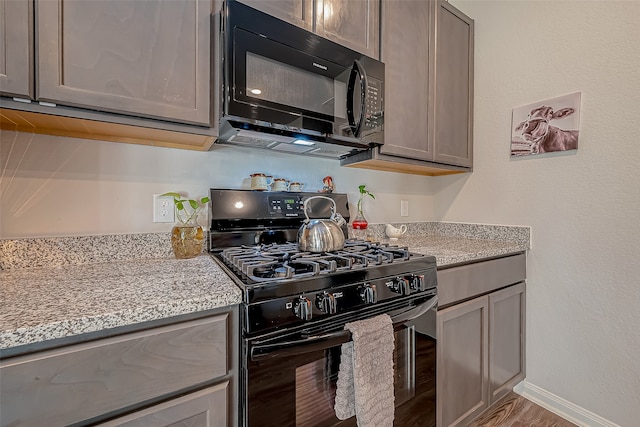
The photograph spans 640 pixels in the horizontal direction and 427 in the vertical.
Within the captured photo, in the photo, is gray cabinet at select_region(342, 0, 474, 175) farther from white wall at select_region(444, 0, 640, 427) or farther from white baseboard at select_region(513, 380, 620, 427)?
white baseboard at select_region(513, 380, 620, 427)

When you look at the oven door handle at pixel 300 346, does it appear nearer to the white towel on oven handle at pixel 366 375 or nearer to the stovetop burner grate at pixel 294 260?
the white towel on oven handle at pixel 366 375

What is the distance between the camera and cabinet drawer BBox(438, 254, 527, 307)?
4.24 feet

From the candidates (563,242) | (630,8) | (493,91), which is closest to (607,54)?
(630,8)

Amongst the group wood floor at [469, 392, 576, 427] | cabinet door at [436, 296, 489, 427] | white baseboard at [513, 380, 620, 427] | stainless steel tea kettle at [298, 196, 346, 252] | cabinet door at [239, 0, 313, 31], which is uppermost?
cabinet door at [239, 0, 313, 31]

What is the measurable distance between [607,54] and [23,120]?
2.48 metres

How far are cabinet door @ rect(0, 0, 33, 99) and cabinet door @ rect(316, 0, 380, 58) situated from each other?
0.98 meters

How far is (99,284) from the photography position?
0.82 metres

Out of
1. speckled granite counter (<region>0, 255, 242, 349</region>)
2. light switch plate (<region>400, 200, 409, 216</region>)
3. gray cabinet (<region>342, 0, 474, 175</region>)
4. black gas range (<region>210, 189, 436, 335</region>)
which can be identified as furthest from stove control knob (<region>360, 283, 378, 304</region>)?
light switch plate (<region>400, 200, 409, 216</region>)

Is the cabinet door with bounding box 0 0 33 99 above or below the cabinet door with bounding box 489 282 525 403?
above

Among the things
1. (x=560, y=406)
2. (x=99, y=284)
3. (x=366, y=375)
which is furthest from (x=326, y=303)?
(x=560, y=406)

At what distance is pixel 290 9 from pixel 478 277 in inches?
59.3

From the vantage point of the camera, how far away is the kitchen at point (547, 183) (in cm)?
111

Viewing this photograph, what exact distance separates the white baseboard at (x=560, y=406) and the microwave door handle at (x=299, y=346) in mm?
1505

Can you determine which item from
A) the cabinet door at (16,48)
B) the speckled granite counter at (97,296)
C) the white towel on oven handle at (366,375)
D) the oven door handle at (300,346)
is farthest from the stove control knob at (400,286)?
the cabinet door at (16,48)
